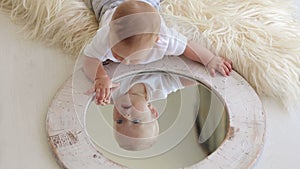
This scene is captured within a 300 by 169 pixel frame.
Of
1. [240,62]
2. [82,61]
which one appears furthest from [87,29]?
[240,62]

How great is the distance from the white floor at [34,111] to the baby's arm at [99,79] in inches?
2.9

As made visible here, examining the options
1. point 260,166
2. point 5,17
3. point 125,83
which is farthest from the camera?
point 5,17

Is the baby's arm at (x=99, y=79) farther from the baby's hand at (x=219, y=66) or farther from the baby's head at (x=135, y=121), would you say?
the baby's hand at (x=219, y=66)

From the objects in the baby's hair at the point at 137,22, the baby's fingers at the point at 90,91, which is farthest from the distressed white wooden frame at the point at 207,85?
the baby's hair at the point at 137,22

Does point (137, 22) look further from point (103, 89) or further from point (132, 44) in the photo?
point (103, 89)

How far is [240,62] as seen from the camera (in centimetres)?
124

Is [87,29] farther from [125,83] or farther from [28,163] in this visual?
[28,163]

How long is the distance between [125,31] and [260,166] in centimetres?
37

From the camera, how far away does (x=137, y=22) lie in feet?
3.60

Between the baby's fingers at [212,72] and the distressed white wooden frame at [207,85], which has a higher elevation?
the baby's fingers at [212,72]

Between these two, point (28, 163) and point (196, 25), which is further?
point (196, 25)

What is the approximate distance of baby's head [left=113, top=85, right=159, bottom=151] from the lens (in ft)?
3.73

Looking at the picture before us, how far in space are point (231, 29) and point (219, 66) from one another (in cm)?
10

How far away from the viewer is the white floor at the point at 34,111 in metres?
1.11
